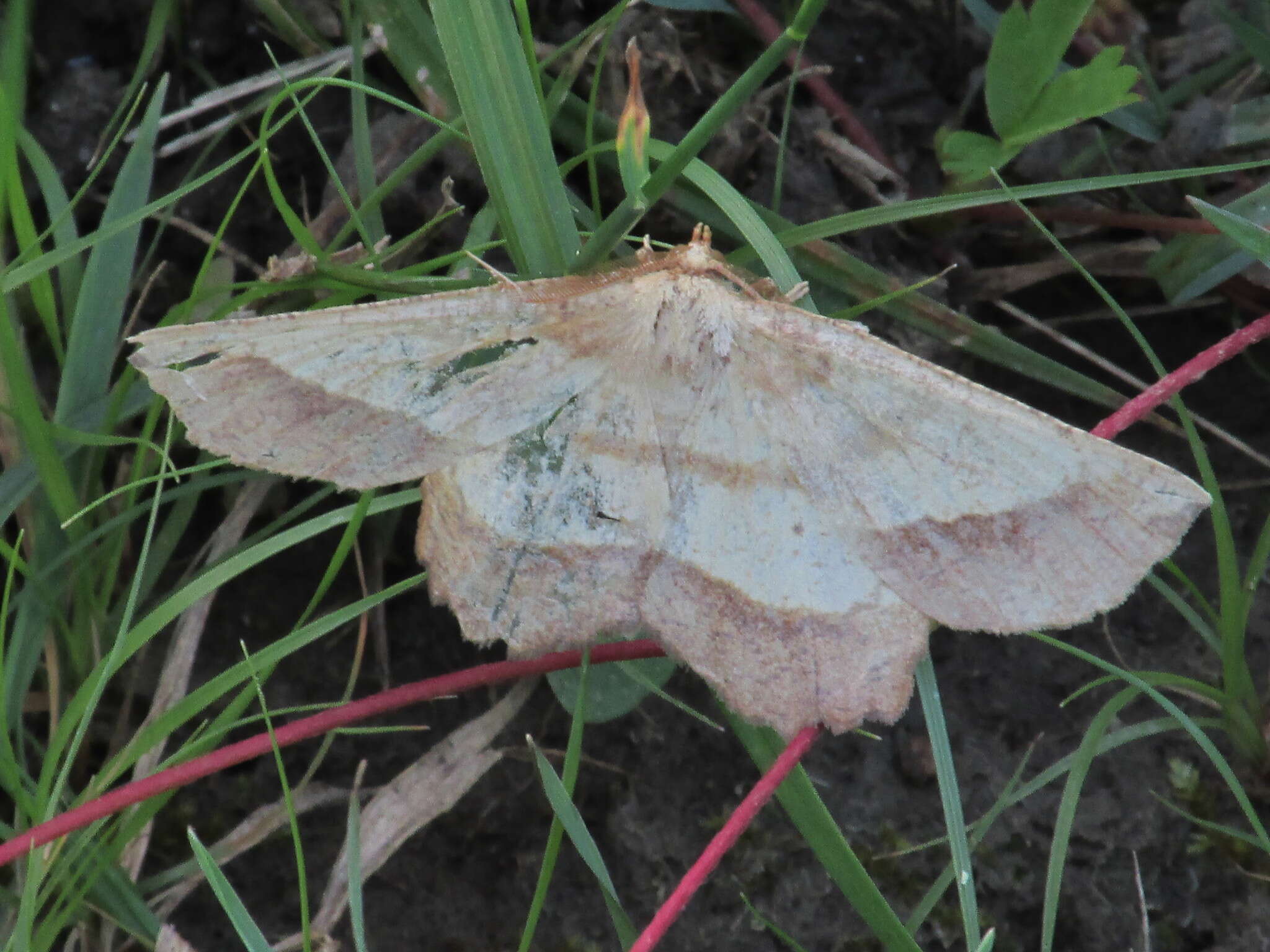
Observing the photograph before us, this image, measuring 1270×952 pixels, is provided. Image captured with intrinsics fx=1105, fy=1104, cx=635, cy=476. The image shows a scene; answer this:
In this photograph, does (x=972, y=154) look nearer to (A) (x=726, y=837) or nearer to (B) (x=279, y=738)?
(A) (x=726, y=837)

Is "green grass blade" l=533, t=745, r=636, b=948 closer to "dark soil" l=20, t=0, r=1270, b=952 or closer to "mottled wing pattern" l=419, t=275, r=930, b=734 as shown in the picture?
"mottled wing pattern" l=419, t=275, r=930, b=734

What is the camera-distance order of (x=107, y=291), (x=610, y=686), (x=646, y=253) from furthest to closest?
(x=107, y=291)
(x=610, y=686)
(x=646, y=253)

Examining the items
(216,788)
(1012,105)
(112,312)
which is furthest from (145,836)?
(1012,105)

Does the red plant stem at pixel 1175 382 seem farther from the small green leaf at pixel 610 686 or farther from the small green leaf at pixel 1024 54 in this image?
the small green leaf at pixel 610 686

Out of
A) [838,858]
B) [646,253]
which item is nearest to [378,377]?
[646,253]

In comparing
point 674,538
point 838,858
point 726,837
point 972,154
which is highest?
point 972,154

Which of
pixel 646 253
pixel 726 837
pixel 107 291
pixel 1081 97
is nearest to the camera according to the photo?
pixel 726 837
